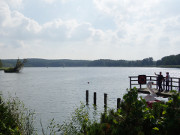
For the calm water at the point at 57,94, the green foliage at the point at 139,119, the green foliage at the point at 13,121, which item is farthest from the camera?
the calm water at the point at 57,94

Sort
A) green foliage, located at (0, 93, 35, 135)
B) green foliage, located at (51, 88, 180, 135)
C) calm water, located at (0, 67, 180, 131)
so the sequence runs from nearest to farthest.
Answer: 1. green foliage, located at (51, 88, 180, 135)
2. green foliage, located at (0, 93, 35, 135)
3. calm water, located at (0, 67, 180, 131)

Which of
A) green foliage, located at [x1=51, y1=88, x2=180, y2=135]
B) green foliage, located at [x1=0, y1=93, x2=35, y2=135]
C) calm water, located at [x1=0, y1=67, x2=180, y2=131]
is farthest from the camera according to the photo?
calm water, located at [x1=0, y1=67, x2=180, y2=131]

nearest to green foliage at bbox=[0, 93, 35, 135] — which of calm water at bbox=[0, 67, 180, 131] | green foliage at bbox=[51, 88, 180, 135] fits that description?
green foliage at bbox=[51, 88, 180, 135]

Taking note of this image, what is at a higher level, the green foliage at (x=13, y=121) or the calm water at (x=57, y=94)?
the green foliage at (x=13, y=121)

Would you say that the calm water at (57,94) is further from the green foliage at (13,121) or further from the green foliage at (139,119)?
the green foliage at (139,119)

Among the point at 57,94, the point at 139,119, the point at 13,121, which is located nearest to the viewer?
the point at 139,119

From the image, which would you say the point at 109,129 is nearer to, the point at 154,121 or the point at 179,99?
the point at 154,121

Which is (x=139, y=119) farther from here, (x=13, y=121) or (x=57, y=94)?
(x=57, y=94)

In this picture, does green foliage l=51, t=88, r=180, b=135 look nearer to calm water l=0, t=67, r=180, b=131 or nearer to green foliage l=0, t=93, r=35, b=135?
green foliage l=0, t=93, r=35, b=135

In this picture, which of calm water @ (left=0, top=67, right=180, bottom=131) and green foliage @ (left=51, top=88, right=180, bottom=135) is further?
calm water @ (left=0, top=67, right=180, bottom=131)

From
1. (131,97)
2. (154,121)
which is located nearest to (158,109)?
(154,121)

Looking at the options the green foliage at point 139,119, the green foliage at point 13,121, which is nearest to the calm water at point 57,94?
the green foliage at point 13,121

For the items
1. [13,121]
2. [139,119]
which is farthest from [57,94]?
[139,119]

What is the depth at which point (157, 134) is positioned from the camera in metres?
4.62
